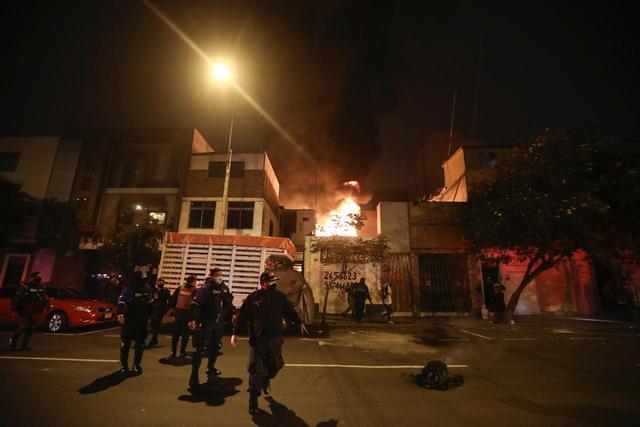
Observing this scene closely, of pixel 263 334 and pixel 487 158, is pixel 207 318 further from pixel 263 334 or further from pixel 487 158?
pixel 487 158

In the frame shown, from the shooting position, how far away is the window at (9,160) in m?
22.3

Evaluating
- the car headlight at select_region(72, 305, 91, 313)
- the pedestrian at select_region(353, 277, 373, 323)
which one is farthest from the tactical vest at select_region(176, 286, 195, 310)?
the pedestrian at select_region(353, 277, 373, 323)

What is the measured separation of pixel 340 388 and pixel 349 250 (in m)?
12.1

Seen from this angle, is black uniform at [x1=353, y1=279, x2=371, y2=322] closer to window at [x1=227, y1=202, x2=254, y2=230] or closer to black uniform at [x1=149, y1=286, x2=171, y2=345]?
black uniform at [x1=149, y1=286, x2=171, y2=345]

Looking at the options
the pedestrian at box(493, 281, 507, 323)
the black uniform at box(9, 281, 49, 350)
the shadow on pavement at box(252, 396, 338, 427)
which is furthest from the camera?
the pedestrian at box(493, 281, 507, 323)

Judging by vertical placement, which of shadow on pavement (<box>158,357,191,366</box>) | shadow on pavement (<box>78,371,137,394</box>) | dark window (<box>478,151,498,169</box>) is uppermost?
dark window (<box>478,151,498,169</box>)

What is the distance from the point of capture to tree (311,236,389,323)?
17375 millimetres

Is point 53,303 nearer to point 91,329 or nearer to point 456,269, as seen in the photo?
point 91,329

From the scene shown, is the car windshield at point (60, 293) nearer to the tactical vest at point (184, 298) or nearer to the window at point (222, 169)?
the tactical vest at point (184, 298)

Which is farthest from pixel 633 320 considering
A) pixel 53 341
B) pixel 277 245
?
pixel 53 341

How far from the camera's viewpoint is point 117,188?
2189 centimetres

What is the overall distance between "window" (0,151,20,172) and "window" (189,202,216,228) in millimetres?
13527

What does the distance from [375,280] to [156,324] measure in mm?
11884

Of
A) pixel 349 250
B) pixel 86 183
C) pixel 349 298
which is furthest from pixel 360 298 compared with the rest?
pixel 86 183
